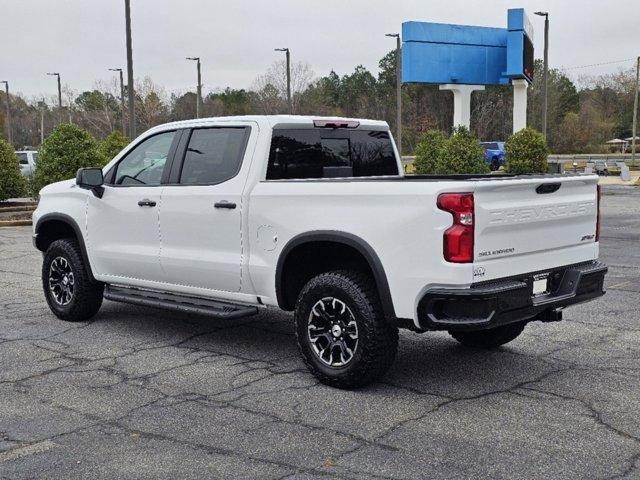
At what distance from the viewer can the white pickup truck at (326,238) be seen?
4.99 meters

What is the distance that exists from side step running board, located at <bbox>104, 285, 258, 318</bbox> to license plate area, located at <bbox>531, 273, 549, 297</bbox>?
2095 millimetres

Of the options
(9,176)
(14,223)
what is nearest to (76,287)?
(14,223)

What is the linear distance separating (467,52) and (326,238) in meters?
33.9

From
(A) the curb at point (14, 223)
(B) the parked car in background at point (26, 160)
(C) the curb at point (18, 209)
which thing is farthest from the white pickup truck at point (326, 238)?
(B) the parked car in background at point (26, 160)

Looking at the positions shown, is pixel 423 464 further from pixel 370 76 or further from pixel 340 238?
pixel 370 76

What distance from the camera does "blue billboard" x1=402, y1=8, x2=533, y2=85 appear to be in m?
35.7

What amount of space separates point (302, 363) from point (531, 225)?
7.00 feet

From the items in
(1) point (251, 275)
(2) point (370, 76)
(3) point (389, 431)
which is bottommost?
(3) point (389, 431)

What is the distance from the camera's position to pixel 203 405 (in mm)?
5242

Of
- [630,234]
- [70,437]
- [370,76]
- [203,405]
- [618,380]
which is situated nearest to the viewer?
[70,437]

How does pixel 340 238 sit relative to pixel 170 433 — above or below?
above

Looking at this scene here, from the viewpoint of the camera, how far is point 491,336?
657 centimetres

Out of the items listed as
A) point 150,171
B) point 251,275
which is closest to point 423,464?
point 251,275

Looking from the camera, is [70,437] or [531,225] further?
[531,225]
